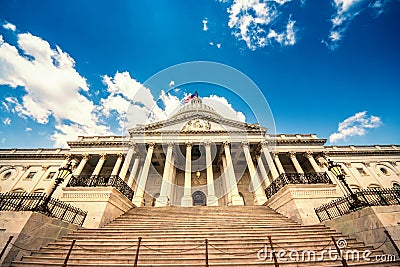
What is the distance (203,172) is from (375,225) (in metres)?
22.9

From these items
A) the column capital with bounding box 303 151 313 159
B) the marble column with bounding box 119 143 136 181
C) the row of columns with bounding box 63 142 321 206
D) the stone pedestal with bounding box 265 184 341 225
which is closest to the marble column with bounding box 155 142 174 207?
the row of columns with bounding box 63 142 321 206

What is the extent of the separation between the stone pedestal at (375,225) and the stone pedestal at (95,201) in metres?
12.0

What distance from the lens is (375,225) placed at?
6.66 metres

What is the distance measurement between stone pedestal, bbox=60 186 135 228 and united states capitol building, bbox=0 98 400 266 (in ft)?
0.18

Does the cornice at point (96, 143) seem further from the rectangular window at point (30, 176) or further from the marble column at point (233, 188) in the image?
the marble column at point (233, 188)

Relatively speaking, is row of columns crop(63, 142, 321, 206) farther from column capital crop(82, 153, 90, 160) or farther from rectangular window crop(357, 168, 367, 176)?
rectangular window crop(357, 168, 367, 176)

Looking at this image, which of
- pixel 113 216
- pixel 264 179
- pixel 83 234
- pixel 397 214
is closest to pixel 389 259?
pixel 397 214

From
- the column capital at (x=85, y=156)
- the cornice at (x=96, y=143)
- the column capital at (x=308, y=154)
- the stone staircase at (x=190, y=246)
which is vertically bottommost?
the stone staircase at (x=190, y=246)

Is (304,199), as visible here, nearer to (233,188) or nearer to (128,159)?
(233,188)

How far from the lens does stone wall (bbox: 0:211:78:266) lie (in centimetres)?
586

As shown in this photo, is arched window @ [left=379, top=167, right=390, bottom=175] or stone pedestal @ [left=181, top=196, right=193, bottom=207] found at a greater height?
arched window @ [left=379, top=167, right=390, bottom=175]

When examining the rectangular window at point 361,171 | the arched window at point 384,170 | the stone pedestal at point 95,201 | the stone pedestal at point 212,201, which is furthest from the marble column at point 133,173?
the arched window at point 384,170

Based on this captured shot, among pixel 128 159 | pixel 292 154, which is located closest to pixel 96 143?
pixel 128 159

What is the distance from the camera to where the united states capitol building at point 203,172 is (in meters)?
10.7
